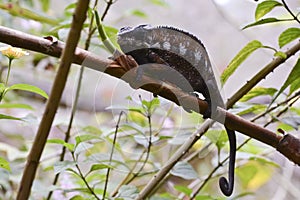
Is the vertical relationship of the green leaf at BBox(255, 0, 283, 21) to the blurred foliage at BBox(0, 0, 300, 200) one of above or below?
above

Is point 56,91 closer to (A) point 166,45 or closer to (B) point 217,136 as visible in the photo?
(A) point 166,45

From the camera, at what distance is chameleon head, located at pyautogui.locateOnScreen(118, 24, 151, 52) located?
43cm

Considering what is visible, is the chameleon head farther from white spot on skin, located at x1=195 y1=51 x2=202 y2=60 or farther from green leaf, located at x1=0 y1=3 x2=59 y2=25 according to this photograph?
green leaf, located at x1=0 y1=3 x2=59 y2=25

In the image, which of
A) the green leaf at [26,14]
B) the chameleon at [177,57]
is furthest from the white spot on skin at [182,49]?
the green leaf at [26,14]

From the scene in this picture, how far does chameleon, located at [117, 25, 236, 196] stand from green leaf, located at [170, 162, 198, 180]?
9cm

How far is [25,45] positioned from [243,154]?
14.7 inches

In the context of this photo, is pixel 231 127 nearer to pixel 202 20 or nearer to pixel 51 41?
pixel 51 41

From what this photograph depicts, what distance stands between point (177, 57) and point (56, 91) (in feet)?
0.58

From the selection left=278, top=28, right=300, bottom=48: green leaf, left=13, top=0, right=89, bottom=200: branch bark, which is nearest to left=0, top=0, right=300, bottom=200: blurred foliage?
left=278, top=28, right=300, bottom=48: green leaf

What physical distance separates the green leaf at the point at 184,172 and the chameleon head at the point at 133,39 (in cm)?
19

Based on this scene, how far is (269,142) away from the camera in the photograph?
0.42 m

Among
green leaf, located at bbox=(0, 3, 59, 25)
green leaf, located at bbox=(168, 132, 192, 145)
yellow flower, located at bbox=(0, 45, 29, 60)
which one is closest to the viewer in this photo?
yellow flower, located at bbox=(0, 45, 29, 60)

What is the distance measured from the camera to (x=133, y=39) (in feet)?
1.43

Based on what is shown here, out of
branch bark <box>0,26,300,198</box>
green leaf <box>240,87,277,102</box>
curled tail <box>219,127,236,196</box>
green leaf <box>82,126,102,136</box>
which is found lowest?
green leaf <box>82,126,102,136</box>
